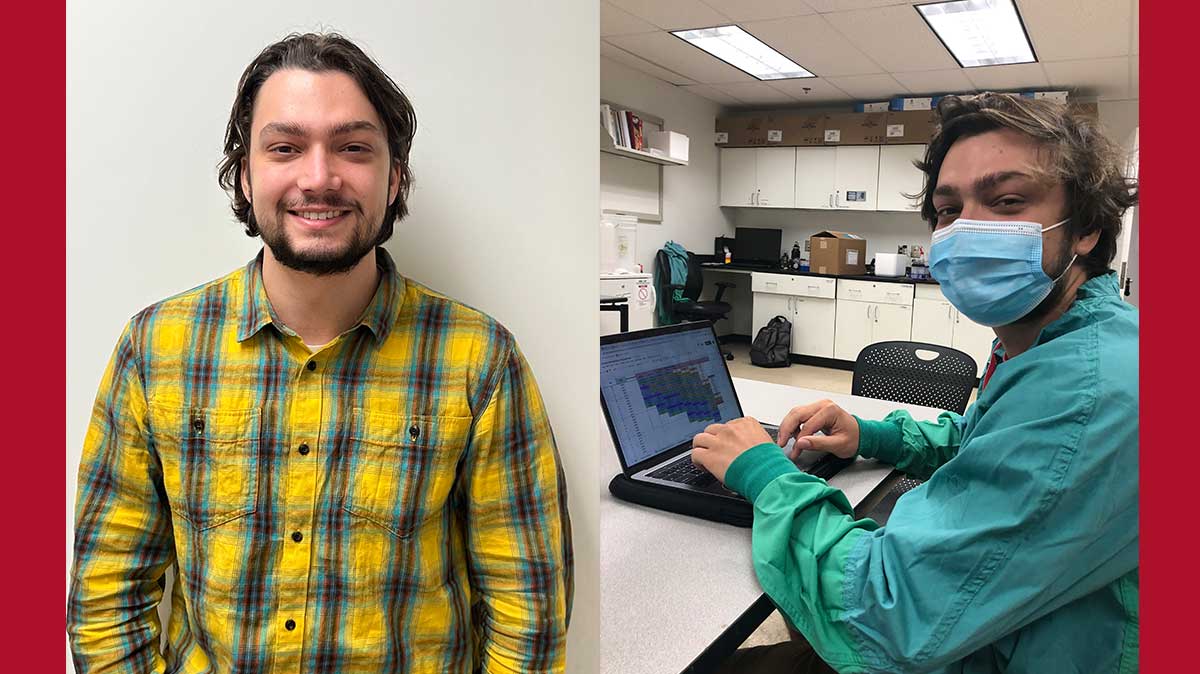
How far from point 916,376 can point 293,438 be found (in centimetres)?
236

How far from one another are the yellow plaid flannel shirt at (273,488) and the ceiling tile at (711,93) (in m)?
6.78

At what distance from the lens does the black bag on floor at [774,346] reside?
7.27m

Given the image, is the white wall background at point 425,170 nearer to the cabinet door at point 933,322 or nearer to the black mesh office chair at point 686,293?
the black mesh office chair at point 686,293

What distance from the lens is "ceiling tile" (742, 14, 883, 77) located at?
4.89m

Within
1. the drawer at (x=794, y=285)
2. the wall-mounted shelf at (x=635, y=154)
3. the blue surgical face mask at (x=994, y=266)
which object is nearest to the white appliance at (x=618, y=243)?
the wall-mounted shelf at (x=635, y=154)

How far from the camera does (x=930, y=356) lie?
107 inches

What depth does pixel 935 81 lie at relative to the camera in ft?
21.3

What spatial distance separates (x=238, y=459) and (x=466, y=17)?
65 cm

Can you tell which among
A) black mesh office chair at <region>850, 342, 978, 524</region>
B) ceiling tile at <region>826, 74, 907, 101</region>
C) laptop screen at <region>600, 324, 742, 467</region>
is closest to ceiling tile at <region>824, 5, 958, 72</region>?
ceiling tile at <region>826, 74, 907, 101</region>

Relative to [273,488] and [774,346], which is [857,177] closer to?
[774,346]

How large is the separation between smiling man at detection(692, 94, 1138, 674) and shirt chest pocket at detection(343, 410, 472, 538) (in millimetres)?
536

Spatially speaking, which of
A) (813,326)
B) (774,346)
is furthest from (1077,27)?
(774,346)

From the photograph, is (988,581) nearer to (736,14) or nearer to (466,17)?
(466,17)

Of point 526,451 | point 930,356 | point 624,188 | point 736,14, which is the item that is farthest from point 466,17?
point 624,188
